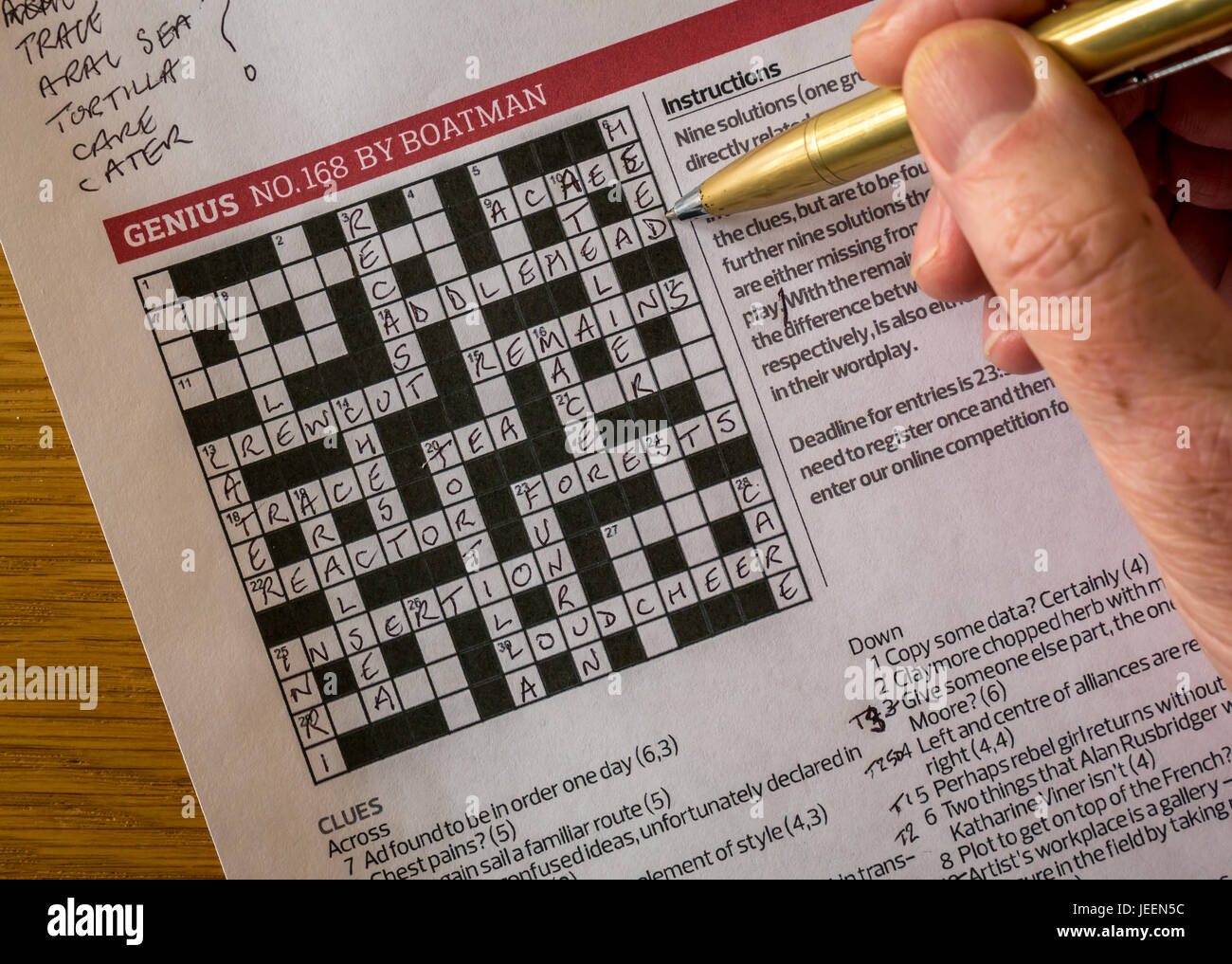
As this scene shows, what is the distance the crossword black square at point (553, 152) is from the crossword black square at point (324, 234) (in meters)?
0.20

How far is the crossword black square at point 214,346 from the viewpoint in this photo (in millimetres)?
823

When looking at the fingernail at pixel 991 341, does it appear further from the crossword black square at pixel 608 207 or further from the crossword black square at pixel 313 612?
the crossword black square at pixel 313 612

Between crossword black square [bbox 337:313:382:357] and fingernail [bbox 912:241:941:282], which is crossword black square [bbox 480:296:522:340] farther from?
fingernail [bbox 912:241:941:282]

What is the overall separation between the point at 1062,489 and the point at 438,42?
0.74 m

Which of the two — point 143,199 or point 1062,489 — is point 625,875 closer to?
point 1062,489

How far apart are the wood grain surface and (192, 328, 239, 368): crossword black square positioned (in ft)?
0.49

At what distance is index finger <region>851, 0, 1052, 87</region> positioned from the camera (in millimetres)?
663

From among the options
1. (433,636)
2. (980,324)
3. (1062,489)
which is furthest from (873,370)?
(433,636)

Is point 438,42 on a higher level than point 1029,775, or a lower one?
higher

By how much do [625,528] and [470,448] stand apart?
0.17 m

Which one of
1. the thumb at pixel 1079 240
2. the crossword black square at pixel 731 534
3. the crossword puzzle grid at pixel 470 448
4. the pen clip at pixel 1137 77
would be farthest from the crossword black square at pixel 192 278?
the pen clip at pixel 1137 77

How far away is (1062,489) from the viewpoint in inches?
32.7

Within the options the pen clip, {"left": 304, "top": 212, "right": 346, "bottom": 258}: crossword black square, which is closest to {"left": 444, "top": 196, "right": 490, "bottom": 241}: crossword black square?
{"left": 304, "top": 212, "right": 346, "bottom": 258}: crossword black square

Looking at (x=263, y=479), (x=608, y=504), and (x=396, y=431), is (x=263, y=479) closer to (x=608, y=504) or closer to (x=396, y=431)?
(x=396, y=431)
